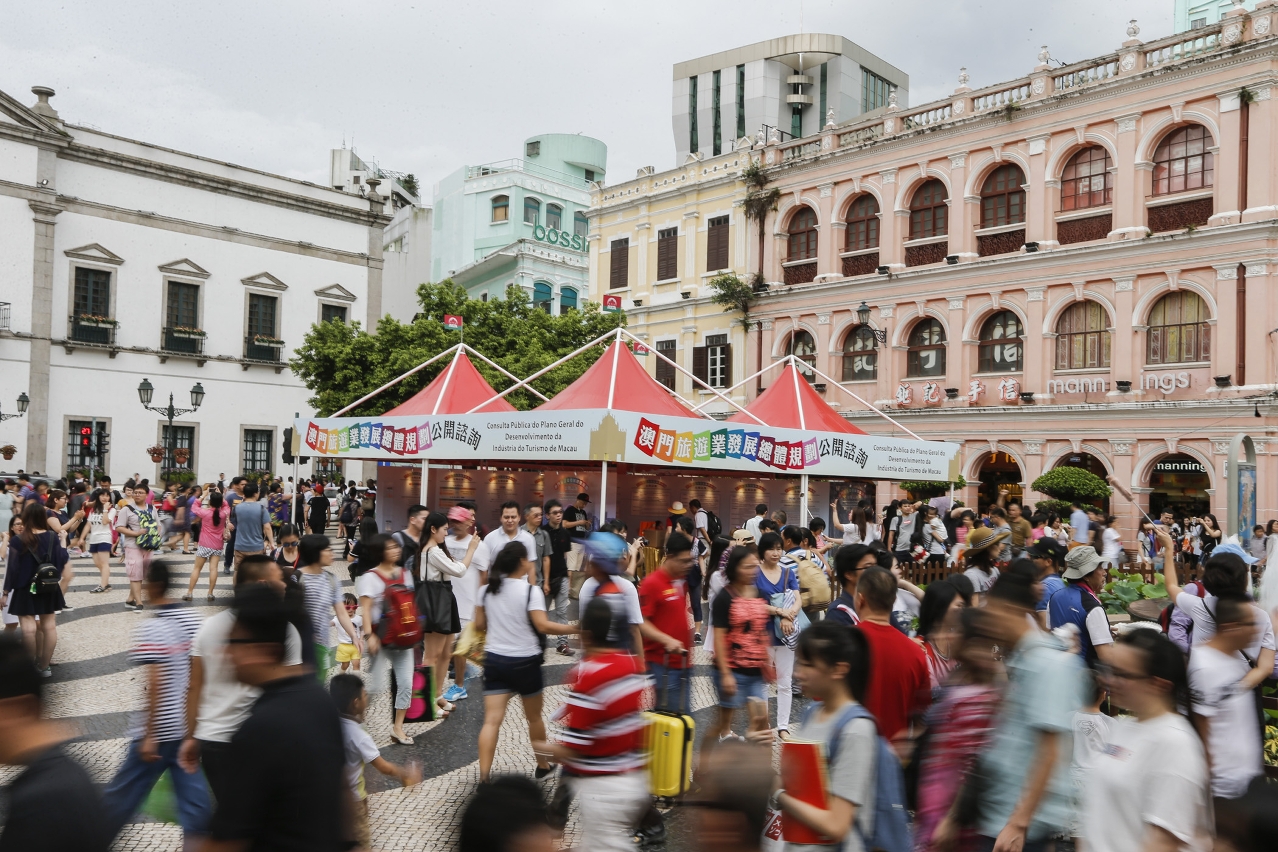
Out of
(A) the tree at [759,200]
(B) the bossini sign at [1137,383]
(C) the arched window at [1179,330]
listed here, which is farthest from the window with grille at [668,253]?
(C) the arched window at [1179,330]

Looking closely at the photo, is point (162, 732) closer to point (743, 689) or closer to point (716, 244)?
point (743, 689)

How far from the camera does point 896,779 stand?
3.63 meters

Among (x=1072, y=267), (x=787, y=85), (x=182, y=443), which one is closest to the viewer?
(x=1072, y=267)

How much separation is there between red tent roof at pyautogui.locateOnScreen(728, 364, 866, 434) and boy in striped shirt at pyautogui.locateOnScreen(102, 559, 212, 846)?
16.1m

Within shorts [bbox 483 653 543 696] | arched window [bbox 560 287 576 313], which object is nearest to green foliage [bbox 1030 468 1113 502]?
shorts [bbox 483 653 543 696]

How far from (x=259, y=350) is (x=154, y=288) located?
164 inches

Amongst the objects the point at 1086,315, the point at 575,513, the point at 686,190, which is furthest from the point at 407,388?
the point at 1086,315

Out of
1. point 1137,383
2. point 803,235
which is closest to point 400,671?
point 1137,383

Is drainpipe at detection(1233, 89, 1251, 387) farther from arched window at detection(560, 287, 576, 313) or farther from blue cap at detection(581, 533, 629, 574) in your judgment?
arched window at detection(560, 287, 576, 313)

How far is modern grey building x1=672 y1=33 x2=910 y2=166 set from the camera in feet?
173

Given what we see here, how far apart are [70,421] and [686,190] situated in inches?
845

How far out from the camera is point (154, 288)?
3497cm

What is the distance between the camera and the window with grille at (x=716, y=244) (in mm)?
32969

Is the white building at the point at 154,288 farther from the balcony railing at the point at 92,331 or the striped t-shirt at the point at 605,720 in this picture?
the striped t-shirt at the point at 605,720
